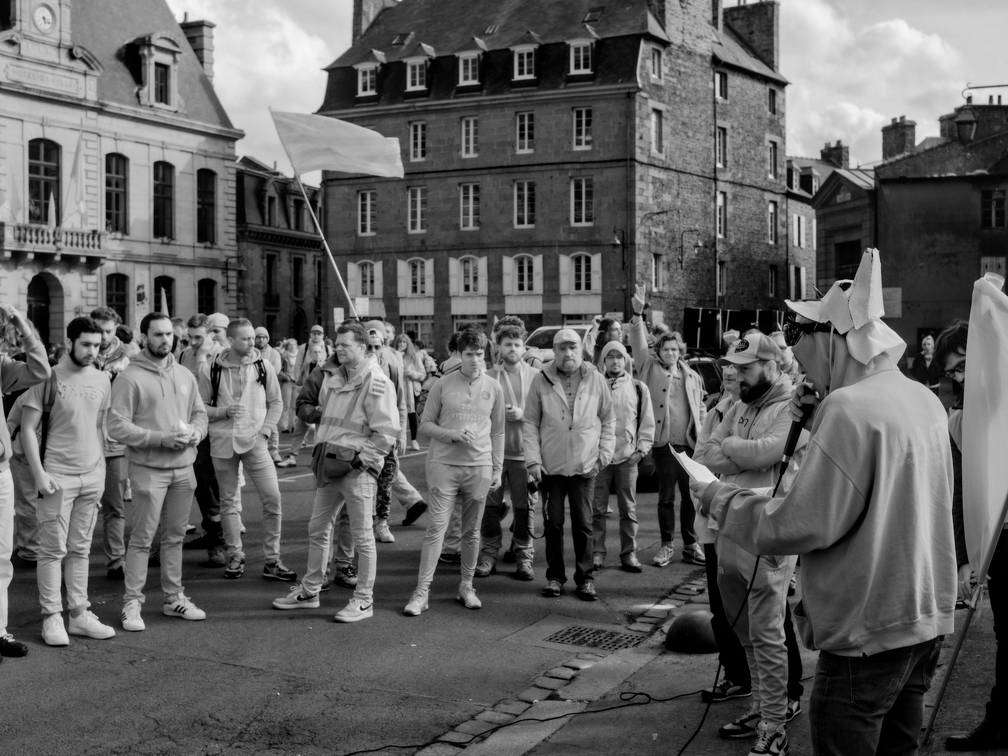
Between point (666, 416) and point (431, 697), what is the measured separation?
477 cm

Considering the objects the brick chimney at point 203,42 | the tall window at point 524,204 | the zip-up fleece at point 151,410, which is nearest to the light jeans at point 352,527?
the zip-up fleece at point 151,410

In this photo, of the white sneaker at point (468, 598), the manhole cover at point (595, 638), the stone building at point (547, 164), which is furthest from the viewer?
the stone building at point (547, 164)

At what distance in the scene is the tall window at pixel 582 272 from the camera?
1855 inches

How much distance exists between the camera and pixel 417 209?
50.0m

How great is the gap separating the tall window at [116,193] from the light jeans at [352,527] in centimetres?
3851

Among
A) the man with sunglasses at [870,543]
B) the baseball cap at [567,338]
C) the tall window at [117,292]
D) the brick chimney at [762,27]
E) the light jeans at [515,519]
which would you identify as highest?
the brick chimney at [762,27]

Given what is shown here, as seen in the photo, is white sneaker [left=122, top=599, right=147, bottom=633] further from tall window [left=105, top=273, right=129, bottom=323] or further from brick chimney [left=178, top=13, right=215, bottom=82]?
brick chimney [left=178, top=13, right=215, bottom=82]

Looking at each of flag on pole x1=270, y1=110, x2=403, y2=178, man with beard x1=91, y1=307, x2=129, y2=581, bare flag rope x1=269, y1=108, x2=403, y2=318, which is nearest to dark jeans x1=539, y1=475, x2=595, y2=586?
man with beard x1=91, y1=307, x2=129, y2=581

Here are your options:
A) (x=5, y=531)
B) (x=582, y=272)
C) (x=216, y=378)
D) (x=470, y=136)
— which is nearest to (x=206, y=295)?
(x=470, y=136)

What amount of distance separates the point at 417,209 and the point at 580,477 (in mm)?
42281

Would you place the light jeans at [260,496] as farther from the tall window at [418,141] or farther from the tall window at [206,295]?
the tall window at [418,141]

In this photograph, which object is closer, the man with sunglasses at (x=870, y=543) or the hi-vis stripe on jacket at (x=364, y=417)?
the man with sunglasses at (x=870, y=543)

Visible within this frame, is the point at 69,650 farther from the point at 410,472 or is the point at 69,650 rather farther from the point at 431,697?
the point at 410,472

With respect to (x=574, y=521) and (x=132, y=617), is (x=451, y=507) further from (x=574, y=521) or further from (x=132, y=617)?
(x=132, y=617)
